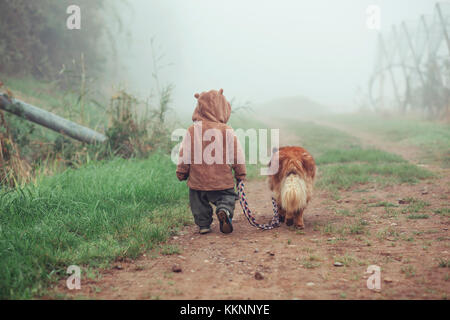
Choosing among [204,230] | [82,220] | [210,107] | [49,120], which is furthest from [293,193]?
[49,120]

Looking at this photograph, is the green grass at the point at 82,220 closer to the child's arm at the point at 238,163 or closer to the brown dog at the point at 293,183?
the child's arm at the point at 238,163

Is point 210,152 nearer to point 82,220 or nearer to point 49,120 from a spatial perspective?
point 82,220

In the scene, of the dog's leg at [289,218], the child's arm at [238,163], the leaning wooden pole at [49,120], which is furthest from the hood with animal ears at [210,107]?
the leaning wooden pole at [49,120]

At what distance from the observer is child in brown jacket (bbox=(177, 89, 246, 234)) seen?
4238 mm

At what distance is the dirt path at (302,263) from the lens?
2.70 m

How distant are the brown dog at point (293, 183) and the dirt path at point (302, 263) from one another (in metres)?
0.28

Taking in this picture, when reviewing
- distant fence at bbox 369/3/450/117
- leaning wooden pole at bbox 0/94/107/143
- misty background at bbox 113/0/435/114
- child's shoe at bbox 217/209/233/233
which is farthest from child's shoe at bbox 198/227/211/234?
misty background at bbox 113/0/435/114

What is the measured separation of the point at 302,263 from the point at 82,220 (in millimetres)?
2495

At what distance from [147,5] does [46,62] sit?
1964 centimetres

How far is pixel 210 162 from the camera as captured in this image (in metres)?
4.25

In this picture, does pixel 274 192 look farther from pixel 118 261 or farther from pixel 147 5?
pixel 147 5

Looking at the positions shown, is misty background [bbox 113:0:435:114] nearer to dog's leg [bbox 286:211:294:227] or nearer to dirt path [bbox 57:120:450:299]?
dog's leg [bbox 286:211:294:227]
